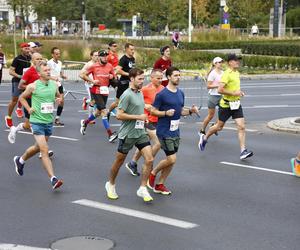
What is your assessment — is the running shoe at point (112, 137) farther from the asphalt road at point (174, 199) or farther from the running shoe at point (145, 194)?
the running shoe at point (145, 194)

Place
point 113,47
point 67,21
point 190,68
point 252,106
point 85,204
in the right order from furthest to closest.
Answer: point 67,21
point 190,68
point 252,106
point 113,47
point 85,204

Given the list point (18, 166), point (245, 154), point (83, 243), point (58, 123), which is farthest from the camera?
point (58, 123)

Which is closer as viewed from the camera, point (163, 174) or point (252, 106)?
point (163, 174)

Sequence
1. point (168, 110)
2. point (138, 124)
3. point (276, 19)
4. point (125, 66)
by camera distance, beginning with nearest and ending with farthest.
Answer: point (138, 124) < point (168, 110) < point (125, 66) < point (276, 19)

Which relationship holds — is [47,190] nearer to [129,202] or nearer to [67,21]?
[129,202]

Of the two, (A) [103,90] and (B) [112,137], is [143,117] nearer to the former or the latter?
(B) [112,137]

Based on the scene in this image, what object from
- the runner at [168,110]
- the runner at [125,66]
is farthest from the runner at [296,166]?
the runner at [125,66]

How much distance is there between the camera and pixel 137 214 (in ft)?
26.5

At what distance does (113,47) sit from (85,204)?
306 inches

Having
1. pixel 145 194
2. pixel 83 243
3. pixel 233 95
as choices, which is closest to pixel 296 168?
pixel 233 95

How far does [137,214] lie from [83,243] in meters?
1.21

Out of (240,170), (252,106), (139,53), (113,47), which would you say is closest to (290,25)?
(139,53)

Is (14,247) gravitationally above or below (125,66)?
below

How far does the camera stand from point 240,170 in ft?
35.0
